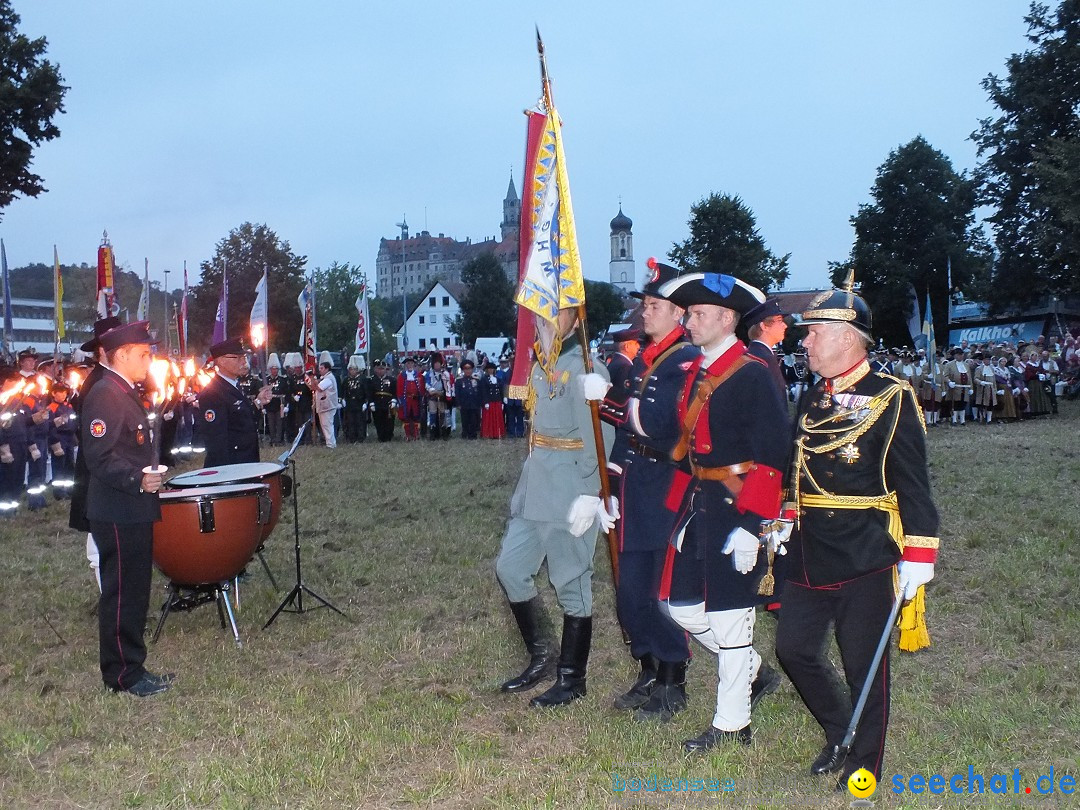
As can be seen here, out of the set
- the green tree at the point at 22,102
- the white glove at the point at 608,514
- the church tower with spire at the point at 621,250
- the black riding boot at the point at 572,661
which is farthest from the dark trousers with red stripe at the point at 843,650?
the church tower with spire at the point at 621,250

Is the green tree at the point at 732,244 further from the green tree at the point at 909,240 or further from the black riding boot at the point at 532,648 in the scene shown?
the black riding boot at the point at 532,648

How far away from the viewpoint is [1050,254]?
3244cm

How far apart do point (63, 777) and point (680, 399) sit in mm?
3441

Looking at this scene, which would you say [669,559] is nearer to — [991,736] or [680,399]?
[680,399]

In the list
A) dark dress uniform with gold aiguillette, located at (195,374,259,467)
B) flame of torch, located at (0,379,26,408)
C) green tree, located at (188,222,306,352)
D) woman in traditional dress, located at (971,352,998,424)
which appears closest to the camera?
dark dress uniform with gold aiguillette, located at (195,374,259,467)

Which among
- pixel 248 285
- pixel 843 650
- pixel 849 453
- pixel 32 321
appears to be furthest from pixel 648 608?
pixel 32 321

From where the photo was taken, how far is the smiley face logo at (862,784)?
4.02m

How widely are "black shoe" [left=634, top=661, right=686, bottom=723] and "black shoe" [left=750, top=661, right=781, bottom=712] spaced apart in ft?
1.24

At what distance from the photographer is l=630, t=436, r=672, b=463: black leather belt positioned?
5039 mm

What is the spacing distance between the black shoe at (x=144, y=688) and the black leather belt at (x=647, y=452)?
3.21m

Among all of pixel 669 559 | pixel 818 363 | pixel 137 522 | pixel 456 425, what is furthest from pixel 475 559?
pixel 456 425

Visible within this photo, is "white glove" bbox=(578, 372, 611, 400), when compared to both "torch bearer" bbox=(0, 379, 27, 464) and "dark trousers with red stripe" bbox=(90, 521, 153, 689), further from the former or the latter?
"torch bearer" bbox=(0, 379, 27, 464)

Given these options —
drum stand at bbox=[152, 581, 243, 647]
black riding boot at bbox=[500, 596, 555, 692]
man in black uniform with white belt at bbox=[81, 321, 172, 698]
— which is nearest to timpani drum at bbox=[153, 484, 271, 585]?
drum stand at bbox=[152, 581, 243, 647]

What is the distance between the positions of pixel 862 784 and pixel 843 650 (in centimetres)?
53
